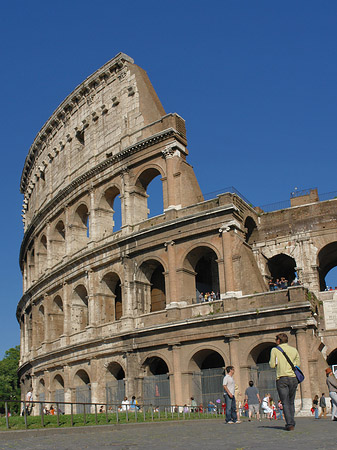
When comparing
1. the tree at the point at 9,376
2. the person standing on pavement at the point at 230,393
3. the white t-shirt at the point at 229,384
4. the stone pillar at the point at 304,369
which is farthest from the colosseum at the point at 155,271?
the tree at the point at 9,376

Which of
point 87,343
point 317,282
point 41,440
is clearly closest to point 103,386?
point 87,343

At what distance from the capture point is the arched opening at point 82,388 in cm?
2811

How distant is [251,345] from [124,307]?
22.1 feet

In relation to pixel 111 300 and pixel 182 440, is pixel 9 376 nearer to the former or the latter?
pixel 111 300

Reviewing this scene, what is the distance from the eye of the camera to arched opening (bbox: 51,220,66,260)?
114 ft

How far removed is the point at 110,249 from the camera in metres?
28.6

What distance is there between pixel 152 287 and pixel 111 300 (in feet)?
8.33

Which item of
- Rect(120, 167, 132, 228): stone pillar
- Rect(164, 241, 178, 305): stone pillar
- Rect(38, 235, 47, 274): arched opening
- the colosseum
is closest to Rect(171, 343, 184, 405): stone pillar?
the colosseum

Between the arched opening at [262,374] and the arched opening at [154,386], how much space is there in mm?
3855

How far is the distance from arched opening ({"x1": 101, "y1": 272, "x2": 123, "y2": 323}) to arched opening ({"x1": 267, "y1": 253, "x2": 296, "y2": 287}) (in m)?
7.48

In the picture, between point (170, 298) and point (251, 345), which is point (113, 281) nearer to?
point (170, 298)

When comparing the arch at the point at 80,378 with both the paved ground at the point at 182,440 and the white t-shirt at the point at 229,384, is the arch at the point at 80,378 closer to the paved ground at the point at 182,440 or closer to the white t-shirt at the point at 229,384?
the paved ground at the point at 182,440

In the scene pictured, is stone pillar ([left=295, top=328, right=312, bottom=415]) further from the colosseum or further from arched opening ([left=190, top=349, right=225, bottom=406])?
arched opening ([left=190, top=349, right=225, bottom=406])

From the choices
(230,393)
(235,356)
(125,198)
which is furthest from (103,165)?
(230,393)
